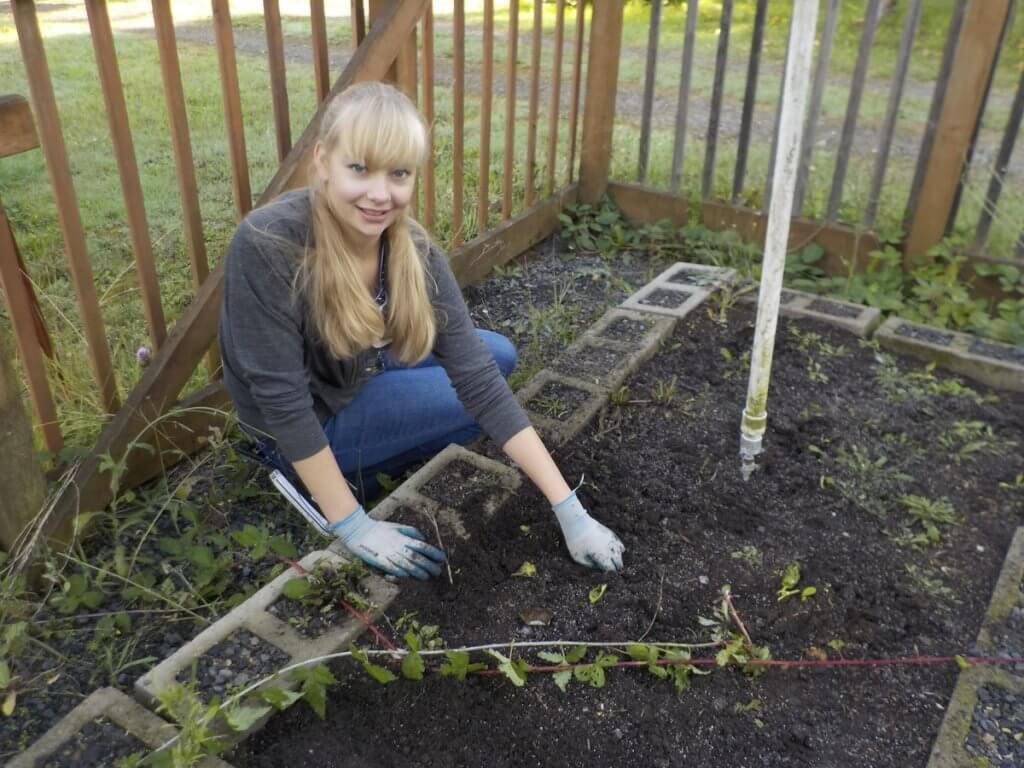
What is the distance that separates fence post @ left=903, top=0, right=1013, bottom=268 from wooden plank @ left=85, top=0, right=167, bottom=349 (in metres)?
3.02

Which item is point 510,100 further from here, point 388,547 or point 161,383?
point 388,547

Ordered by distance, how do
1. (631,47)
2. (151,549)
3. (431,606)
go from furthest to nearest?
(631,47) → (151,549) → (431,606)

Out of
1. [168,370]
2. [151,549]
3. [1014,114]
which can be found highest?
[1014,114]

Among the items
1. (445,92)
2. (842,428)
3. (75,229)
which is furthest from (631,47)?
(75,229)

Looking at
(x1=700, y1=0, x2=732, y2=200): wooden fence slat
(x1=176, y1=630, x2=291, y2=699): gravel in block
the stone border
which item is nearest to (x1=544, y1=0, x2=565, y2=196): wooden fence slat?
(x1=700, y1=0, x2=732, y2=200): wooden fence slat

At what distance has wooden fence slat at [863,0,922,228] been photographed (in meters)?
3.47

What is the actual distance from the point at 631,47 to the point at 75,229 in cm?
710

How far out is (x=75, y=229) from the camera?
213 centimetres

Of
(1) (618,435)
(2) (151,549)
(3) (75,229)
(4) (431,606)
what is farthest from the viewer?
(1) (618,435)

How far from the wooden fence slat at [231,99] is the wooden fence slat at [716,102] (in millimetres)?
2298

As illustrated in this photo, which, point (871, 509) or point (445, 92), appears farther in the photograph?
point (445, 92)

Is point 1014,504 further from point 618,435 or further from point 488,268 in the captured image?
point 488,268

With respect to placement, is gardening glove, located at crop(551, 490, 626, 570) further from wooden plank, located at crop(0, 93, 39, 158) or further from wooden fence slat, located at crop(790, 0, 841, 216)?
wooden fence slat, located at crop(790, 0, 841, 216)

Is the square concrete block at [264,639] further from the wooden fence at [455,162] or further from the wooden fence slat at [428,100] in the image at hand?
the wooden fence slat at [428,100]
